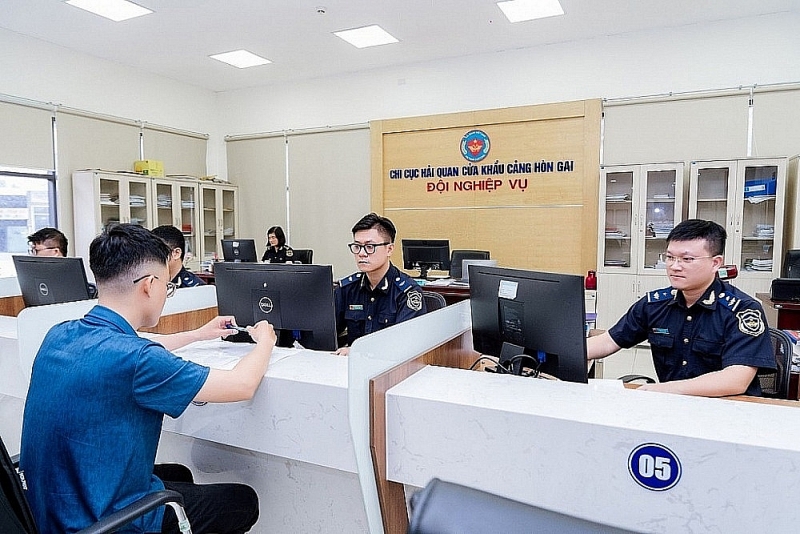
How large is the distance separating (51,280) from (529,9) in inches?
173

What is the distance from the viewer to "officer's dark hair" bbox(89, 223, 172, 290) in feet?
4.37

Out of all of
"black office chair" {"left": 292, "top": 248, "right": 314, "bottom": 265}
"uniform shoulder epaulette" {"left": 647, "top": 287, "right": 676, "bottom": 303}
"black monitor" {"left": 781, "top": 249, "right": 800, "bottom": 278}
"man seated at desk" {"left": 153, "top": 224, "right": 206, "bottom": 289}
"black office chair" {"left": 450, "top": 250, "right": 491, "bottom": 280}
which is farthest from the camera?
"black office chair" {"left": 292, "top": 248, "right": 314, "bottom": 265}

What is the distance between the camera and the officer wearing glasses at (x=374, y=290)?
2.57m

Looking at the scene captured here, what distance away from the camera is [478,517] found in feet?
1.93

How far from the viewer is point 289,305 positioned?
189 centimetres

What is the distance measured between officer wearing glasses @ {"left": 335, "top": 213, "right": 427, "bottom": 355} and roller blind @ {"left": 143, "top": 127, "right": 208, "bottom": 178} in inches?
201

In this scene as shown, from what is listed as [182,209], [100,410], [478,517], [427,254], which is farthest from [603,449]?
[182,209]

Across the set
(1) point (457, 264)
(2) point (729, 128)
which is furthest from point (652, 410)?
(2) point (729, 128)

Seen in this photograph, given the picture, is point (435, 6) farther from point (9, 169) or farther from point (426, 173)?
point (9, 169)

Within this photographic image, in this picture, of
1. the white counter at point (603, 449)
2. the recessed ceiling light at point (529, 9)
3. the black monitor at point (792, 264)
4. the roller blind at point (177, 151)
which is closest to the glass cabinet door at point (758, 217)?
the black monitor at point (792, 264)

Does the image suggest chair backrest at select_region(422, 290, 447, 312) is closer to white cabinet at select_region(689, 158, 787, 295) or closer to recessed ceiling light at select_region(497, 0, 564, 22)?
recessed ceiling light at select_region(497, 0, 564, 22)

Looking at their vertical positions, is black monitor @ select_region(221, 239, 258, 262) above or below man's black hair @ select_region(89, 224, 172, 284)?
below

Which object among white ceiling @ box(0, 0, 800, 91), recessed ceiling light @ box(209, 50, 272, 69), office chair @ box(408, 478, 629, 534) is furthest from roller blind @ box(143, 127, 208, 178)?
office chair @ box(408, 478, 629, 534)

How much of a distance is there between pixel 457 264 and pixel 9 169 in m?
4.57
